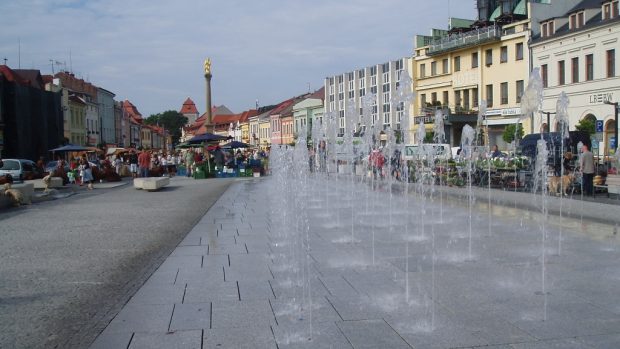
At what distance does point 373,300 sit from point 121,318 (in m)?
2.53

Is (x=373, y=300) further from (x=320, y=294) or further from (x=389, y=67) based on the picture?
(x=389, y=67)

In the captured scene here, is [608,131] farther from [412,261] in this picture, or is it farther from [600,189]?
[412,261]

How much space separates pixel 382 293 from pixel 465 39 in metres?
48.8

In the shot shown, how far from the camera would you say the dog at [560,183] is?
18641mm

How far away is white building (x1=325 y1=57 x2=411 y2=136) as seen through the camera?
67125 mm

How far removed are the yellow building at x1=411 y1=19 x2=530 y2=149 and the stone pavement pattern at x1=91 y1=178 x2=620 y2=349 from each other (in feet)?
126

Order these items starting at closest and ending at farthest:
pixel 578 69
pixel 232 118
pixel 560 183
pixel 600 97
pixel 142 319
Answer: pixel 142 319 < pixel 560 183 < pixel 600 97 < pixel 578 69 < pixel 232 118

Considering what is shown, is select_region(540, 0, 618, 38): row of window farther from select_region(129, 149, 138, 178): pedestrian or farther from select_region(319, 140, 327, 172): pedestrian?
select_region(129, 149, 138, 178): pedestrian

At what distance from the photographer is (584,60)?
39.1 m

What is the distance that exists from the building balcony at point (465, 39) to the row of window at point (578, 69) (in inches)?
246

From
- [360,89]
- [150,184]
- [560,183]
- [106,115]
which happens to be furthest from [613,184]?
[106,115]

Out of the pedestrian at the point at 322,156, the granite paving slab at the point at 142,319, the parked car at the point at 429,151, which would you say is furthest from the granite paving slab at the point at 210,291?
the pedestrian at the point at 322,156

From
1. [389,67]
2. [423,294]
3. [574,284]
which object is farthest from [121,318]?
[389,67]

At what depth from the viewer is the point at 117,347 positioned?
4973mm
